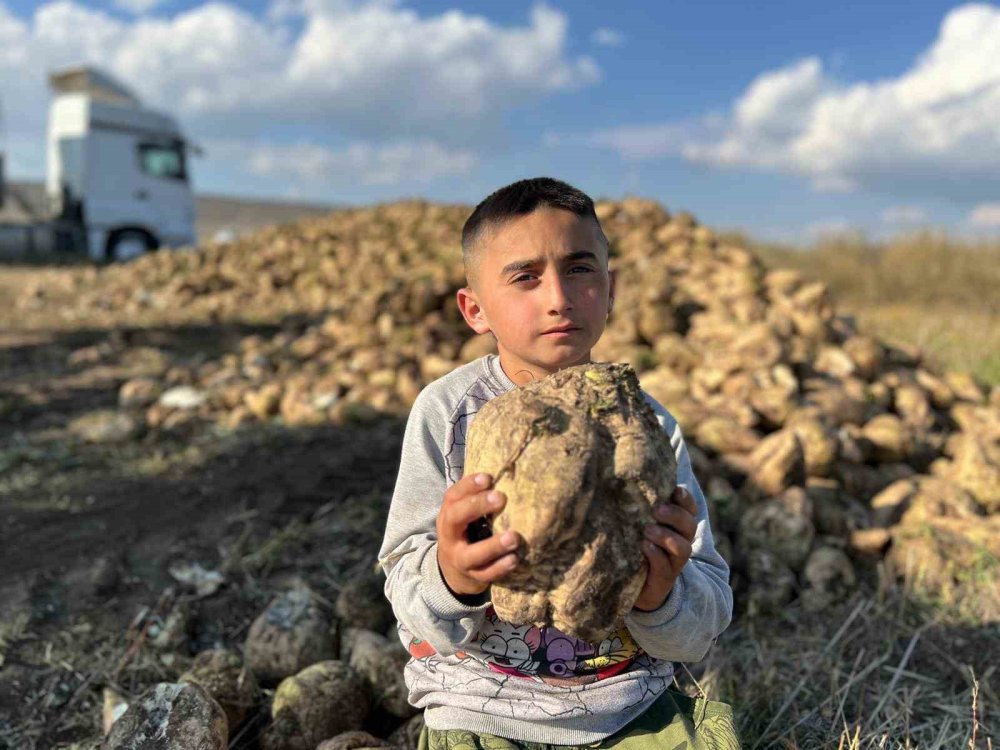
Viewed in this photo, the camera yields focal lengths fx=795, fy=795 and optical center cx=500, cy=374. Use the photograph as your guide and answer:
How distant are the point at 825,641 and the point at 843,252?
46.7 ft

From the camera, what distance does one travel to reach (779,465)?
3393mm

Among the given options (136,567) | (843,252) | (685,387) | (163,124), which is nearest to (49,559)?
(136,567)

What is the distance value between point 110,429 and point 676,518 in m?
4.54

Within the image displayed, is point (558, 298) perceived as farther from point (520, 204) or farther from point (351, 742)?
point (351, 742)

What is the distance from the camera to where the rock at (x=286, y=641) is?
2.60 m

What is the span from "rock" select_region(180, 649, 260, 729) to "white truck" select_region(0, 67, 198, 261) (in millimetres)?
14860

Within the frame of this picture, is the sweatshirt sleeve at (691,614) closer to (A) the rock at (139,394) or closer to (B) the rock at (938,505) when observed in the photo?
(B) the rock at (938,505)

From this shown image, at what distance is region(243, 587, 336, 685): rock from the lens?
102 inches

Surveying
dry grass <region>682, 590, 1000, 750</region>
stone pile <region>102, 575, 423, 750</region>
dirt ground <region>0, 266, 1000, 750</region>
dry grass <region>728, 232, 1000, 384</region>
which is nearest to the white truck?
dry grass <region>728, 232, 1000, 384</region>

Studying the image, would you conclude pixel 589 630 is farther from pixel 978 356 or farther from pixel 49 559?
pixel 978 356

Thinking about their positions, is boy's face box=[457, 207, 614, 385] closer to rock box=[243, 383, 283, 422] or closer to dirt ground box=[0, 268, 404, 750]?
dirt ground box=[0, 268, 404, 750]

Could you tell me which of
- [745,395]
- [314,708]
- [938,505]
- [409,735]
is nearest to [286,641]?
[314,708]

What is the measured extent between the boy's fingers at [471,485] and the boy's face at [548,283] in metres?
0.44

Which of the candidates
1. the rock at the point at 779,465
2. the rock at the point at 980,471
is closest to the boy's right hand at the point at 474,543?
the rock at the point at 779,465
